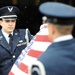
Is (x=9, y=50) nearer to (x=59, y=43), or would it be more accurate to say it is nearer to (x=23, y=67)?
(x=23, y=67)

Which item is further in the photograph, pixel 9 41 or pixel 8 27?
pixel 9 41

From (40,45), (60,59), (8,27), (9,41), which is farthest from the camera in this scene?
(9,41)

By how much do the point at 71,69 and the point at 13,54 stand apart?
2.31m

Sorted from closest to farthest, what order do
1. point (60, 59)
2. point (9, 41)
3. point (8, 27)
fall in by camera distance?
point (60, 59) → point (8, 27) → point (9, 41)

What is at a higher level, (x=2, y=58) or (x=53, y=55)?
(x=53, y=55)

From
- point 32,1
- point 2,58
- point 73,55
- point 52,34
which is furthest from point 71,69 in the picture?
point 32,1

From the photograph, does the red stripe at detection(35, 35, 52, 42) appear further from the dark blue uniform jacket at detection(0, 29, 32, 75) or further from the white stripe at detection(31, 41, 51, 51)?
the dark blue uniform jacket at detection(0, 29, 32, 75)

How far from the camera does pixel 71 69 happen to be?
229 cm

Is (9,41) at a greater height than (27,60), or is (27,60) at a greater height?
(27,60)

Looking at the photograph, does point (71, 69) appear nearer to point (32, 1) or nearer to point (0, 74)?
point (0, 74)

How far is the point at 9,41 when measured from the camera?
458 cm

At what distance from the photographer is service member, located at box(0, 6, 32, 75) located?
14.6ft

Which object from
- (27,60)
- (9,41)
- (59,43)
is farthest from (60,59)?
(9,41)

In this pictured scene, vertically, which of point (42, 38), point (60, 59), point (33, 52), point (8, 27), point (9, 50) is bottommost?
point (9, 50)
